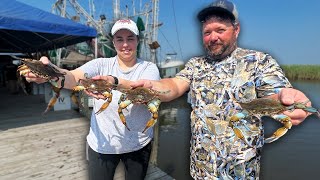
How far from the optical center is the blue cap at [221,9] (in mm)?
2051

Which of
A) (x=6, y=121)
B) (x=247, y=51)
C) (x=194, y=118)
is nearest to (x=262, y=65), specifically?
(x=247, y=51)

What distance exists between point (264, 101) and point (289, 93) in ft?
0.60

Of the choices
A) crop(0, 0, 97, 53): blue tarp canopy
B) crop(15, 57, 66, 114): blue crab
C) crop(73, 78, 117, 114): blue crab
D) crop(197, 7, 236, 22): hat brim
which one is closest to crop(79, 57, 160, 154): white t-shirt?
crop(73, 78, 117, 114): blue crab

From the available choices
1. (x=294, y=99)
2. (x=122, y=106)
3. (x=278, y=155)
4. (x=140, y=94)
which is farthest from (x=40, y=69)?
(x=278, y=155)

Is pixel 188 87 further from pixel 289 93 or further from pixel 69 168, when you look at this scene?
pixel 69 168

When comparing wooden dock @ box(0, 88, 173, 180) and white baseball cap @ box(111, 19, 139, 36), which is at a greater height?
white baseball cap @ box(111, 19, 139, 36)

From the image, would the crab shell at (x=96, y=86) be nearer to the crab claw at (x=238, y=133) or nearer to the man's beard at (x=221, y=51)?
the man's beard at (x=221, y=51)

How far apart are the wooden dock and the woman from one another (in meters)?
1.88

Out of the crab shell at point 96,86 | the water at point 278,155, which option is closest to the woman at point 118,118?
the crab shell at point 96,86

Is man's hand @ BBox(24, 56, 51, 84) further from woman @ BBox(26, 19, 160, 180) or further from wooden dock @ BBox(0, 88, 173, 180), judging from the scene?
wooden dock @ BBox(0, 88, 173, 180)

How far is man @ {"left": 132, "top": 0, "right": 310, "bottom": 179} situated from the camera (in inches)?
79.9

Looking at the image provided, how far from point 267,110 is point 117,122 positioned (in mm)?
1411

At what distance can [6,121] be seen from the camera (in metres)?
7.87

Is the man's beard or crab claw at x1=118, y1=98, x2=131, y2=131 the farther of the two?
crab claw at x1=118, y1=98, x2=131, y2=131
